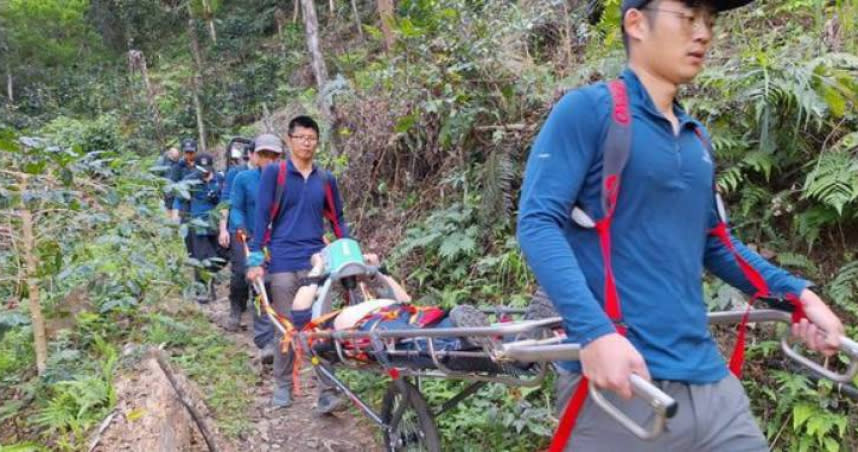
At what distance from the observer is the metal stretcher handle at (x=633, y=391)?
Answer: 5.00 ft

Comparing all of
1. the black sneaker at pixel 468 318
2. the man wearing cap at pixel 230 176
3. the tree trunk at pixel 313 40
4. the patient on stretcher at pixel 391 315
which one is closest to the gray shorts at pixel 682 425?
the patient on stretcher at pixel 391 315

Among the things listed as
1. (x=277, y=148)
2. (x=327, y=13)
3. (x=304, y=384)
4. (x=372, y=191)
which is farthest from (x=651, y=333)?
(x=327, y=13)

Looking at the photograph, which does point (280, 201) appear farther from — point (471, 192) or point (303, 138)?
point (471, 192)

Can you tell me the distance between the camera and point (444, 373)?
3.19 metres

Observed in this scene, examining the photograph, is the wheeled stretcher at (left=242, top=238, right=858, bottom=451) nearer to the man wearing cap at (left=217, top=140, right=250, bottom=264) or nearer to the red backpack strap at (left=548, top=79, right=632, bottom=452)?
the red backpack strap at (left=548, top=79, right=632, bottom=452)

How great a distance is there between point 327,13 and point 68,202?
2397 centimetres

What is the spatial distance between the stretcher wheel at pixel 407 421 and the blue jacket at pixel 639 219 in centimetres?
209

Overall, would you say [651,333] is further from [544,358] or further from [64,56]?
[64,56]

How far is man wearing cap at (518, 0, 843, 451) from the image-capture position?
1.89m

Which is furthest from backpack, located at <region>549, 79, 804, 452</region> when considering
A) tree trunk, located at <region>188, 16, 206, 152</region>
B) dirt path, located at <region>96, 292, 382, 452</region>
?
tree trunk, located at <region>188, 16, 206, 152</region>

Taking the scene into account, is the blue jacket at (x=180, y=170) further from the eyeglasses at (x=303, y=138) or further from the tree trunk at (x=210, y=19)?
the tree trunk at (x=210, y=19)

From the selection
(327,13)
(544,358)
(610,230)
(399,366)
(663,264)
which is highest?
(327,13)

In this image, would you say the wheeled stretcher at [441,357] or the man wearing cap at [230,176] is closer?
the wheeled stretcher at [441,357]

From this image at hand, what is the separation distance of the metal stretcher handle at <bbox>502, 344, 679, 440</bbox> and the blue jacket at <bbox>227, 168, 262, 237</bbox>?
5313 millimetres
